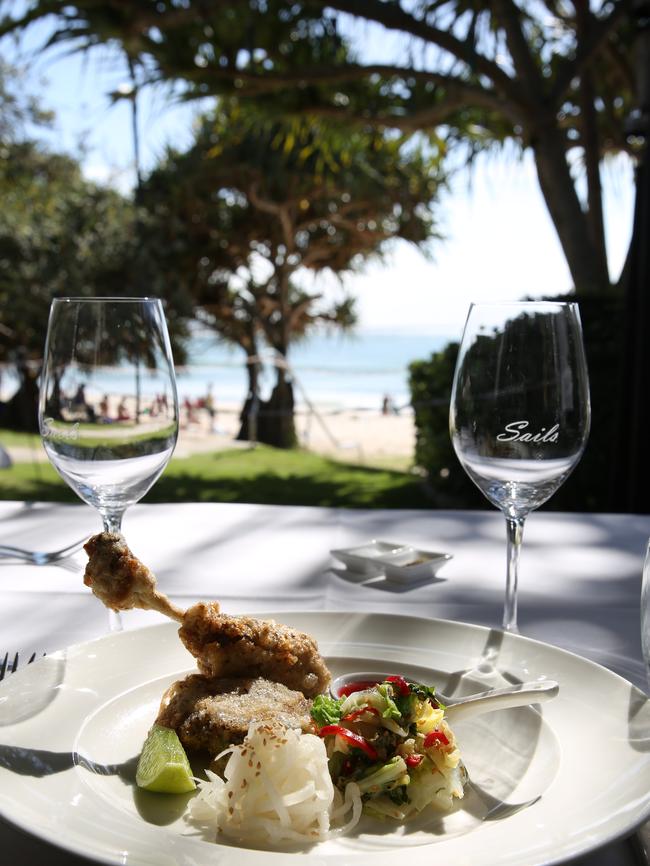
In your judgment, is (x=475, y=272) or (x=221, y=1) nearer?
(x=221, y=1)

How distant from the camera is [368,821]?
717 millimetres

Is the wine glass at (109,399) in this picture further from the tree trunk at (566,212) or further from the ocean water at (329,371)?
the tree trunk at (566,212)

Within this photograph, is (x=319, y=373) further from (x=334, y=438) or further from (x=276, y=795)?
(x=276, y=795)

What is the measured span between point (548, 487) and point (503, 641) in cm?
21

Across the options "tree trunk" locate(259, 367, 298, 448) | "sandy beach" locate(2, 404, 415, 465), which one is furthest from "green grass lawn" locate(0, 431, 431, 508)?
"tree trunk" locate(259, 367, 298, 448)

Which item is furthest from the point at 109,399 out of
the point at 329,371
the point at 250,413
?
the point at 329,371

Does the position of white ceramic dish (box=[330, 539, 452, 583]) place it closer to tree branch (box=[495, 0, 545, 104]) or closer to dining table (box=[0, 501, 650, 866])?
dining table (box=[0, 501, 650, 866])

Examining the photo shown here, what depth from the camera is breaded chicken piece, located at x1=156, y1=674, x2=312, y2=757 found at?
2.64ft

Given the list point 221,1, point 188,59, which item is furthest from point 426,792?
point 188,59

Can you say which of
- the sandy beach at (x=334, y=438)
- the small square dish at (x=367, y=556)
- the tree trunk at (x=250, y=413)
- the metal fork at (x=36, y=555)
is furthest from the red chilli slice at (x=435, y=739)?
the tree trunk at (x=250, y=413)

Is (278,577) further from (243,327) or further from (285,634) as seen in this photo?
(243,327)

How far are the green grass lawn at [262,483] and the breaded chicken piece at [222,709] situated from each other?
19.5 feet

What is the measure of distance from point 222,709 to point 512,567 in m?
0.44

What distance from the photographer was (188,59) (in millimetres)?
5902
